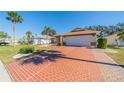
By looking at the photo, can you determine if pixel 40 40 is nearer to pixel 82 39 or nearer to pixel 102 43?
pixel 82 39

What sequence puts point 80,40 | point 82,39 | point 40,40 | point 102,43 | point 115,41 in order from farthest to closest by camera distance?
point 40,40 → point 115,41 → point 80,40 → point 82,39 → point 102,43

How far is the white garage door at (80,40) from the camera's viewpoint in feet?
69.4

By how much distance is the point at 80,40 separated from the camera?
73.3 feet

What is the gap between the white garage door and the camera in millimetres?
21147

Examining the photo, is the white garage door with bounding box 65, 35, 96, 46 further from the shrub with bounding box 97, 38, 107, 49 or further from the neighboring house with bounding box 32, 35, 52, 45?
the neighboring house with bounding box 32, 35, 52, 45

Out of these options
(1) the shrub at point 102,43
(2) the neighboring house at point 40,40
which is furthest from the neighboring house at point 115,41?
(2) the neighboring house at point 40,40

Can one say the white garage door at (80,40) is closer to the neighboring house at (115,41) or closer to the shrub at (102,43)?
the shrub at (102,43)

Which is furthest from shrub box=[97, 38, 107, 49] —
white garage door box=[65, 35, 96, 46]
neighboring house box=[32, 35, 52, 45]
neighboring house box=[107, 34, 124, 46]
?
neighboring house box=[32, 35, 52, 45]

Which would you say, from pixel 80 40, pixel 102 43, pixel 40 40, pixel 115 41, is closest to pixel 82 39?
pixel 80 40
